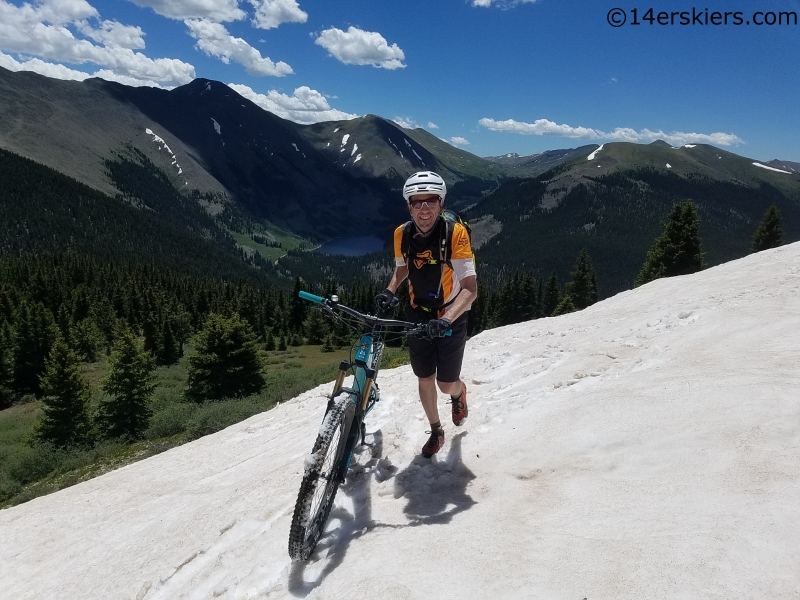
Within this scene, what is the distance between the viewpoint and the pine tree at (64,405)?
32.8m

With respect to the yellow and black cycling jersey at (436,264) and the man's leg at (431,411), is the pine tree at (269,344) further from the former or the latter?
the yellow and black cycling jersey at (436,264)

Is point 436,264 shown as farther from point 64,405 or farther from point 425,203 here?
point 64,405

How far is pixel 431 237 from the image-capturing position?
20.3 feet

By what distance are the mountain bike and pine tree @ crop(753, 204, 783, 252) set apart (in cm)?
5987

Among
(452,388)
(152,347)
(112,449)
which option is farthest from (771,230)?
(152,347)

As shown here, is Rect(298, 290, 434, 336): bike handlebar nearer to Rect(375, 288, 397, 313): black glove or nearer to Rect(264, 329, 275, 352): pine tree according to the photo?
Rect(375, 288, 397, 313): black glove

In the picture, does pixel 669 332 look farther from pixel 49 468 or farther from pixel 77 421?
pixel 77 421

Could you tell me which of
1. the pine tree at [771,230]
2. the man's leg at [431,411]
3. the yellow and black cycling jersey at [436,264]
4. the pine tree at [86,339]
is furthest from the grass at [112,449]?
the pine tree at [771,230]

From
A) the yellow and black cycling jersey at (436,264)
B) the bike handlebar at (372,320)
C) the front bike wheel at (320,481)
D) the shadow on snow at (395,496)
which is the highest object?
the yellow and black cycling jersey at (436,264)

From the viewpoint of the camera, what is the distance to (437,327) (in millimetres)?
5340

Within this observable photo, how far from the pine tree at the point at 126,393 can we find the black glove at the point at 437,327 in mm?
34356

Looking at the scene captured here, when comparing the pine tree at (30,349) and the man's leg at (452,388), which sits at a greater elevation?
the man's leg at (452,388)

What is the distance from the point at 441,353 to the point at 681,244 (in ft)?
159

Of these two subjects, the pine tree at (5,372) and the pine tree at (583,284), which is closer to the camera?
the pine tree at (5,372)
